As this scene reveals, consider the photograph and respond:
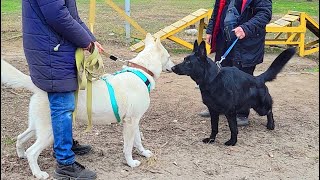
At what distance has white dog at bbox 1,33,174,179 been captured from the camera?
3.63m

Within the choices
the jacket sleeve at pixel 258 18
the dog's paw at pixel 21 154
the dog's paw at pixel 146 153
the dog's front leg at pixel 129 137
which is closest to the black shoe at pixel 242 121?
the jacket sleeve at pixel 258 18

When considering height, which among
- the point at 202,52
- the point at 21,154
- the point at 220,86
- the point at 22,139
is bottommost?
the point at 21,154

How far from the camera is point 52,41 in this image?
3.38m

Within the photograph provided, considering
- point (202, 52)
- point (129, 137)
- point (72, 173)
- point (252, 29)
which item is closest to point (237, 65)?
point (252, 29)

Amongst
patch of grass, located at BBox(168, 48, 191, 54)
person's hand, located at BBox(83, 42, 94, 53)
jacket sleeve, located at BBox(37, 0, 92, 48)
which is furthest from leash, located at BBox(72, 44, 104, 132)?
patch of grass, located at BBox(168, 48, 191, 54)

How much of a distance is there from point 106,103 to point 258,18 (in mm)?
2133

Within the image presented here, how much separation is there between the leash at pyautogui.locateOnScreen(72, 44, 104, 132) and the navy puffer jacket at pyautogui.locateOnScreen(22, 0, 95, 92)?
0.19 ft

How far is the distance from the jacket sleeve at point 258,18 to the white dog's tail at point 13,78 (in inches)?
96.5

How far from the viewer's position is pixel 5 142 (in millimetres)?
4637

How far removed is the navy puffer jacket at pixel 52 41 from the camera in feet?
10.7

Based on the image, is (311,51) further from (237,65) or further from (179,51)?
(237,65)

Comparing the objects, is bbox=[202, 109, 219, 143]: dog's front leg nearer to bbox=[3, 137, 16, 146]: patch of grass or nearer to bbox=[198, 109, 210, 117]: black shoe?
bbox=[198, 109, 210, 117]: black shoe

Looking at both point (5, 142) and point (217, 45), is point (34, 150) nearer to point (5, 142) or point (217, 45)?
point (5, 142)

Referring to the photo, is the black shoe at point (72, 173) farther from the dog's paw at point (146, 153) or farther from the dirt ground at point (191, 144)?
the dog's paw at point (146, 153)
